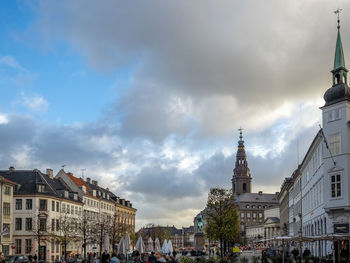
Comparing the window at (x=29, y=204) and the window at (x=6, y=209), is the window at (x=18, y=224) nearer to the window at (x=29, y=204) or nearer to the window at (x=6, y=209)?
the window at (x=29, y=204)

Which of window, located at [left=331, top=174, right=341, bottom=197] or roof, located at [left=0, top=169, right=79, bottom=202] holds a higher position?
roof, located at [left=0, top=169, right=79, bottom=202]

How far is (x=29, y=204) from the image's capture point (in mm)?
81188

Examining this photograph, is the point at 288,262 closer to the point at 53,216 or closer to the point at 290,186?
the point at 53,216

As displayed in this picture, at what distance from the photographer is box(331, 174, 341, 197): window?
1809 inches

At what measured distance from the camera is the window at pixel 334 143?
46.6 metres

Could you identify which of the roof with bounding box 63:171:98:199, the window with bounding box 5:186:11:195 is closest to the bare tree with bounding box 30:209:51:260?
the window with bounding box 5:186:11:195

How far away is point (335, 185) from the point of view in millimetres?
46281

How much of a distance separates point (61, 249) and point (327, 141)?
5581 cm

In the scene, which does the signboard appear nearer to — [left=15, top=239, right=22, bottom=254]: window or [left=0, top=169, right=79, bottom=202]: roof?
[left=0, top=169, right=79, bottom=202]: roof

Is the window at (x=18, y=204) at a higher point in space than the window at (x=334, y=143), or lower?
lower

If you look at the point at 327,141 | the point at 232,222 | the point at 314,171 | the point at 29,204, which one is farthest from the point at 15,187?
the point at 327,141

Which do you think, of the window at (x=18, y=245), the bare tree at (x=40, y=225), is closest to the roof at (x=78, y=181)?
the bare tree at (x=40, y=225)

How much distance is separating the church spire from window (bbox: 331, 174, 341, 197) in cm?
702

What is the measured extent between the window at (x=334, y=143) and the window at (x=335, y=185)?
7.63ft
